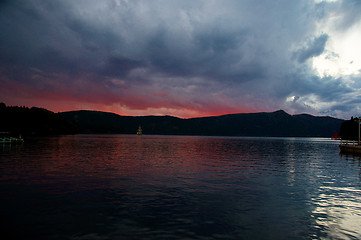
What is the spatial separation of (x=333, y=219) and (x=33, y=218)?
1880cm

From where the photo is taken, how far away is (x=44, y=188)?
71.9ft

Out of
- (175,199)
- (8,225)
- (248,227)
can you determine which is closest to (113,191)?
(175,199)

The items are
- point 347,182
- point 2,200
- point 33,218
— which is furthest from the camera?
point 347,182

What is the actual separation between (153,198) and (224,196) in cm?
612

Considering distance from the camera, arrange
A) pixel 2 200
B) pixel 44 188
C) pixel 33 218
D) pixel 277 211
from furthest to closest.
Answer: pixel 44 188 < pixel 2 200 < pixel 277 211 < pixel 33 218

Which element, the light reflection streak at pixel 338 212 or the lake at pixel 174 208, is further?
the light reflection streak at pixel 338 212

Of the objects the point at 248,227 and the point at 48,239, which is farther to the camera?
the point at 248,227

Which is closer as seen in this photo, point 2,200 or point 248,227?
point 248,227

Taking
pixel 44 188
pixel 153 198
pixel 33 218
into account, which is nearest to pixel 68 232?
pixel 33 218

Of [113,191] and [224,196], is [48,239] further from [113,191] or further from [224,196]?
[224,196]

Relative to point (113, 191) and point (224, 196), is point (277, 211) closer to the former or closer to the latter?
point (224, 196)

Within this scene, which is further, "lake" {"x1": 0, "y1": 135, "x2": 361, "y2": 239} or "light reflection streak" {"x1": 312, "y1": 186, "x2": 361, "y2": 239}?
"light reflection streak" {"x1": 312, "y1": 186, "x2": 361, "y2": 239}

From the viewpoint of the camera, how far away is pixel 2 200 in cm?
1792

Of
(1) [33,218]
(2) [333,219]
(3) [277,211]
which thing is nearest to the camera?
(1) [33,218]
